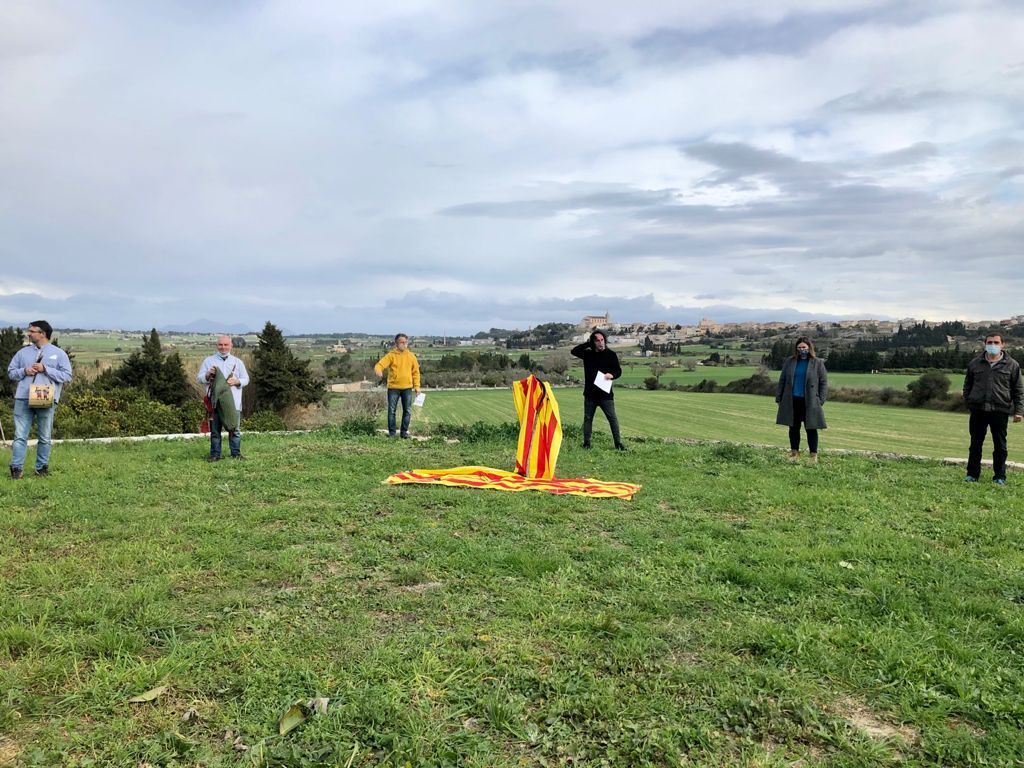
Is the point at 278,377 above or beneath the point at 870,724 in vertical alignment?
above

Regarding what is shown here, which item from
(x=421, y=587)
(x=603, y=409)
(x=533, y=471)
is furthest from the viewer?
(x=603, y=409)

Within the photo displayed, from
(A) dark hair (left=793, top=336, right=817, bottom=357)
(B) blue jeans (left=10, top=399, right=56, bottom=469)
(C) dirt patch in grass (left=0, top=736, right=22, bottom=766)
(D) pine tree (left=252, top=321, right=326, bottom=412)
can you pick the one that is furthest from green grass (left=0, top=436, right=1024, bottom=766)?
(D) pine tree (left=252, top=321, right=326, bottom=412)

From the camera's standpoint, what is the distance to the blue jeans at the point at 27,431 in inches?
312

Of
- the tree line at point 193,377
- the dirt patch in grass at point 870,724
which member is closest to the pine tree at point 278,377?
the tree line at point 193,377

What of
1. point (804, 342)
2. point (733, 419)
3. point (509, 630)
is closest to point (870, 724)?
point (509, 630)

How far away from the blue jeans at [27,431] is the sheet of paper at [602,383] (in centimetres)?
794

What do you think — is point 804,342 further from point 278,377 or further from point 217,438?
point 278,377

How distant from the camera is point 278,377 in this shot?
32031 millimetres

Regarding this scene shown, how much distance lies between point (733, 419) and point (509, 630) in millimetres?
39829

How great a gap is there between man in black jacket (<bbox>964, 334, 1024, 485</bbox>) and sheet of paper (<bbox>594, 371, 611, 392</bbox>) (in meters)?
5.11

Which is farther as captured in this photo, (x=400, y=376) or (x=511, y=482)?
(x=400, y=376)

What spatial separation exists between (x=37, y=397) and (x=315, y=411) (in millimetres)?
26889

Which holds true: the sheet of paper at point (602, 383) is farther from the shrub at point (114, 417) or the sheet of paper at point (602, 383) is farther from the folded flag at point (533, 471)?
the shrub at point (114, 417)

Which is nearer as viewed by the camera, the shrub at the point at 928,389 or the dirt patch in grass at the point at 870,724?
the dirt patch in grass at the point at 870,724
